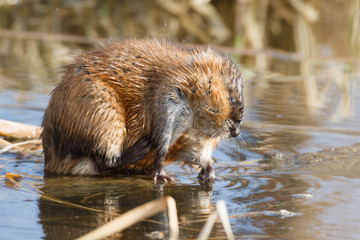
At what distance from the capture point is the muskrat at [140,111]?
3.62 m

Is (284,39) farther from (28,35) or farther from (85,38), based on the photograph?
(28,35)

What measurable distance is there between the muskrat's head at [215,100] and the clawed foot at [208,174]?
0.20 meters

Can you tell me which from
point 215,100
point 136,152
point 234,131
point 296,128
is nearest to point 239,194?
point 234,131

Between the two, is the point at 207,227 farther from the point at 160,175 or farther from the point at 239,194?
the point at 160,175

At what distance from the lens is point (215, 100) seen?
3639 millimetres

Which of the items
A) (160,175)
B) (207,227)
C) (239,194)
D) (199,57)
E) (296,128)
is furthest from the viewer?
(296,128)

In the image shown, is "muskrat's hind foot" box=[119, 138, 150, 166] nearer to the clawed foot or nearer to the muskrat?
the muskrat

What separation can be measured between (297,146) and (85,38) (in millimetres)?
5468

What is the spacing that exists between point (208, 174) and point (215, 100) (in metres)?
0.43

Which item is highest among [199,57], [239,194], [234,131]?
[199,57]

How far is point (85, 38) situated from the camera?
30.6 feet

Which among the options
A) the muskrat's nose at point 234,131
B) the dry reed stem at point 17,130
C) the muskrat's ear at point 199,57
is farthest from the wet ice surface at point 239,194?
the muskrat's ear at point 199,57

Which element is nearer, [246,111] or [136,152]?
[136,152]

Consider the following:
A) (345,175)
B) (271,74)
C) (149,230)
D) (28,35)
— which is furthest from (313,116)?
(28,35)
